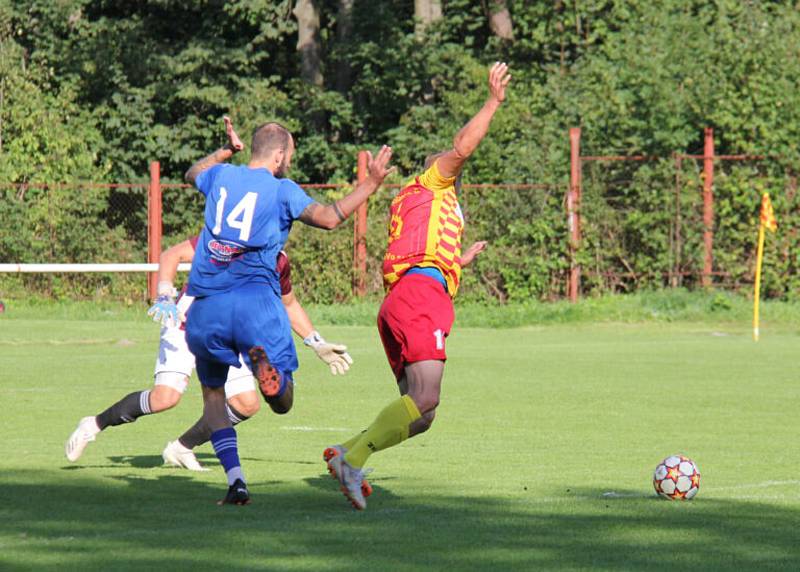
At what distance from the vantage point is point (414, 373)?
8492 mm

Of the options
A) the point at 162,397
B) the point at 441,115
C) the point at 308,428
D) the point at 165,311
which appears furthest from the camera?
the point at 441,115

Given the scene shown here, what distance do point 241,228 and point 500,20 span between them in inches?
1265

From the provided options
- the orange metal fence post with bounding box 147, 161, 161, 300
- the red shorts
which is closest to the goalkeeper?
the red shorts

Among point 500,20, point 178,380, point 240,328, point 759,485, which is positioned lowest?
point 759,485

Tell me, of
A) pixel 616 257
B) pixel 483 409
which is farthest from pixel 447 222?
pixel 616 257

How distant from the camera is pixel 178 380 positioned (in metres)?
9.91

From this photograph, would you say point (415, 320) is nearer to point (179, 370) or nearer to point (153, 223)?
point (179, 370)

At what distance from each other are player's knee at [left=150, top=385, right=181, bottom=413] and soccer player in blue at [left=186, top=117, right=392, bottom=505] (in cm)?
144

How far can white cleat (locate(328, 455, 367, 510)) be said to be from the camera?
26.1 ft

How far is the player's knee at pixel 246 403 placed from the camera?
9.45 meters

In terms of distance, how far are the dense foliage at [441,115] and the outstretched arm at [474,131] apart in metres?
20.0

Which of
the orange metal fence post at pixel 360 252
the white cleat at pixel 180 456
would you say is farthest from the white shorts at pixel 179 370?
the orange metal fence post at pixel 360 252

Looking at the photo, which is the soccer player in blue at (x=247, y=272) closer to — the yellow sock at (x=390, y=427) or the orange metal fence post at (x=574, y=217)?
the yellow sock at (x=390, y=427)


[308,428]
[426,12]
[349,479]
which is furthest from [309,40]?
[349,479]
